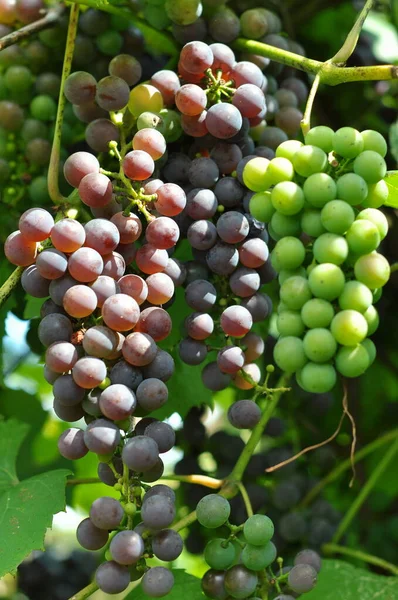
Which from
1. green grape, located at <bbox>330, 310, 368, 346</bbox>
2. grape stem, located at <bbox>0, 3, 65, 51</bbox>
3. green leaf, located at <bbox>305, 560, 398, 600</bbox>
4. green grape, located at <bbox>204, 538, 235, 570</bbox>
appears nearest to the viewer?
green grape, located at <bbox>330, 310, 368, 346</bbox>

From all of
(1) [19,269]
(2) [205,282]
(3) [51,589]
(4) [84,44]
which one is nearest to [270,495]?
(3) [51,589]

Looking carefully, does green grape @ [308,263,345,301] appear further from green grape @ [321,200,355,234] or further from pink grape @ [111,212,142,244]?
pink grape @ [111,212,142,244]

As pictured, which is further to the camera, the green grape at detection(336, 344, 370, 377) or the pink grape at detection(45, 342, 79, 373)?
the pink grape at detection(45, 342, 79, 373)

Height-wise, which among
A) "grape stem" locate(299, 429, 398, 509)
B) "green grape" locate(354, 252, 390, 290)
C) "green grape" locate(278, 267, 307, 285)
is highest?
"green grape" locate(354, 252, 390, 290)

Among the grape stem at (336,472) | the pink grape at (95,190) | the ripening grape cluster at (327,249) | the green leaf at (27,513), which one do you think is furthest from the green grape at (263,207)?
the grape stem at (336,472)

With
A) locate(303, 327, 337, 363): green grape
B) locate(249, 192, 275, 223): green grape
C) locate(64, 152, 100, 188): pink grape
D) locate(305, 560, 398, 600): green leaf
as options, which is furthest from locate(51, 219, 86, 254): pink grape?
locate(305, 560, 398, 600): green leaf

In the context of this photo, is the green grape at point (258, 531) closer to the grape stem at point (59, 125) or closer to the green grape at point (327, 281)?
the green grape at point (327, 281)

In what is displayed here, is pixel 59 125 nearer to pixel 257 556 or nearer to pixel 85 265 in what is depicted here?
pixel 85 265
